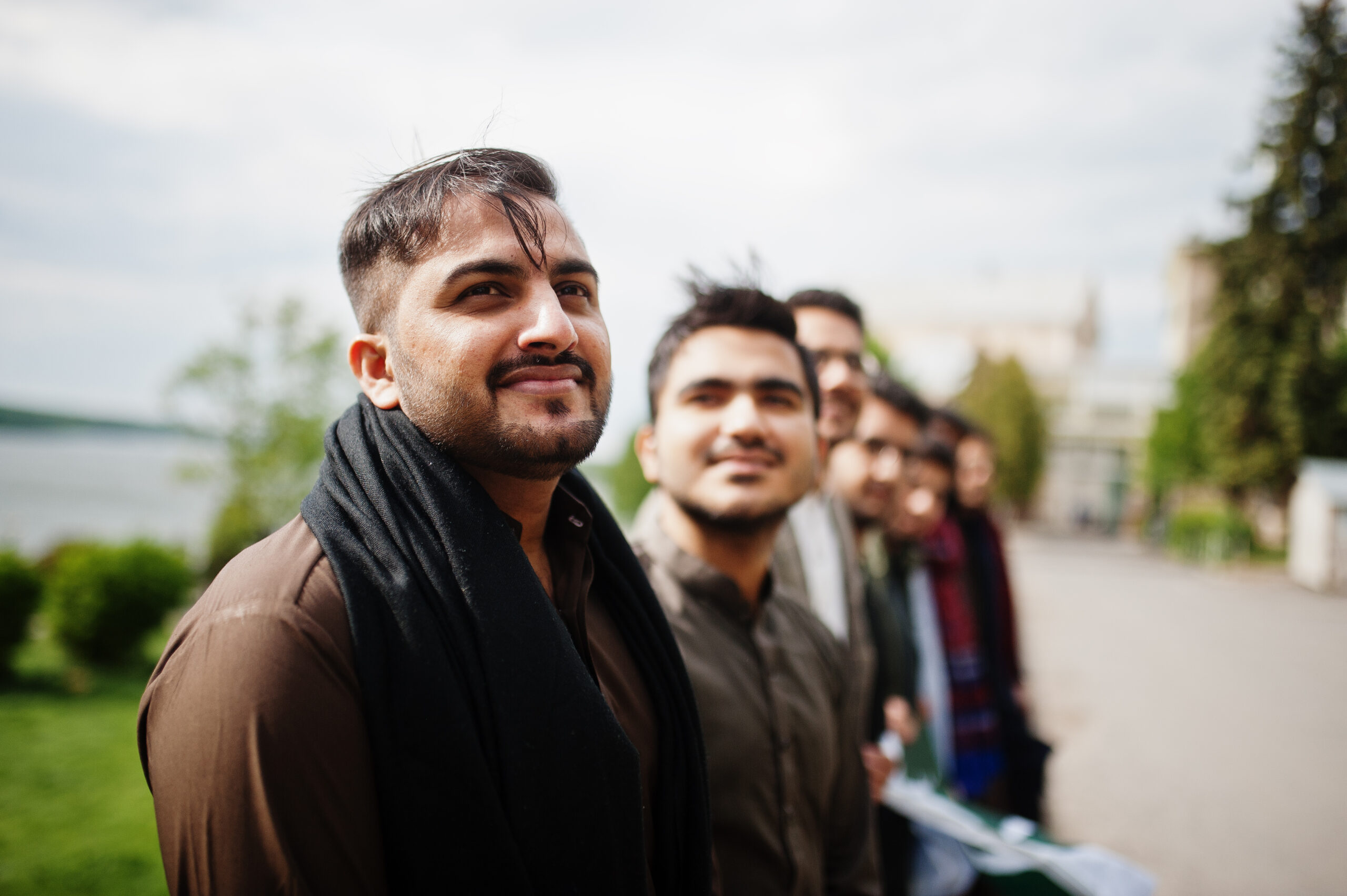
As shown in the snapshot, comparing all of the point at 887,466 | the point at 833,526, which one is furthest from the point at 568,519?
the point at 887,466

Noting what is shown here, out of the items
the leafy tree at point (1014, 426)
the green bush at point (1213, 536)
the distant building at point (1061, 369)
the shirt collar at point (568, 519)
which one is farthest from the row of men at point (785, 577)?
the distant building at point (1061, 369)

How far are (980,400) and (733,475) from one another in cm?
4211

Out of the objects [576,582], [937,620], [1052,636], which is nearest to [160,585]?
[937,620]

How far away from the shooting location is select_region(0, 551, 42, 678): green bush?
7027mm

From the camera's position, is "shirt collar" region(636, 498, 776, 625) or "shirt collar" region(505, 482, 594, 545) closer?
"shirt collar" region(505, 482, 594, 545)

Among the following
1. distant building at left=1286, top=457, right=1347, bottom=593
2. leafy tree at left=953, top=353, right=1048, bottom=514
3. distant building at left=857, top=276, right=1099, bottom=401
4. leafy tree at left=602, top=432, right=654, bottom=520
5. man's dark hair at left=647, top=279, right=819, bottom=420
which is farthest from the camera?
distant building at left=857, top=276, right=1099, bottom=401

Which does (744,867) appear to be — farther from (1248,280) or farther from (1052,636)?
(1248,280)

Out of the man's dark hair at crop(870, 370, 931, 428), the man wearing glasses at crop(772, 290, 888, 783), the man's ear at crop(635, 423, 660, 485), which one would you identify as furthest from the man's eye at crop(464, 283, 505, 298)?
the man's dark hair at crop(870, 370, 931, 428)

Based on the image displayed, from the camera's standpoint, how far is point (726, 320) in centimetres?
224

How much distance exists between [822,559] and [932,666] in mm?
1305

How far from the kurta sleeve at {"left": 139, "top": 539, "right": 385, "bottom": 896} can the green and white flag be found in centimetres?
227

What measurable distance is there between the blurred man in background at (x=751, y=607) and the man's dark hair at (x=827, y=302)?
1.11 m

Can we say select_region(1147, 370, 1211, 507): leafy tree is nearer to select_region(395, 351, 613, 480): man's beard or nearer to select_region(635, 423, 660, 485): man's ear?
select_region(635, 423, 660, 485): man's ear

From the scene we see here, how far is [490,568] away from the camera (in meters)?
1.26
